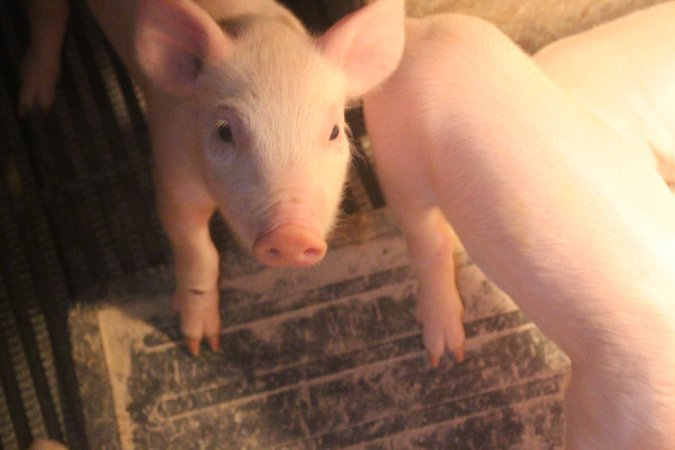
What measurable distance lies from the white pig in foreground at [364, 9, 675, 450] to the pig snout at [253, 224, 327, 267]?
33 centimetres

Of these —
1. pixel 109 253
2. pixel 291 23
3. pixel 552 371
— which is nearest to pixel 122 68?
pixel 109 253

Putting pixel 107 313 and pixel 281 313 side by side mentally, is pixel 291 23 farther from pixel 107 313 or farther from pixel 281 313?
pixel 107 313

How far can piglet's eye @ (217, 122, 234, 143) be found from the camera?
102 centimetres

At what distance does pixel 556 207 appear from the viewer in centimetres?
105

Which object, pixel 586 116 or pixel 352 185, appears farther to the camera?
pixel 352 185

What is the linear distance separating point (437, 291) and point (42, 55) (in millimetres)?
1192

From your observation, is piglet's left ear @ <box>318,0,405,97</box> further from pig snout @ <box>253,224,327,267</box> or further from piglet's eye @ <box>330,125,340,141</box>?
pig snout @ <box>253,224,327,267</box>

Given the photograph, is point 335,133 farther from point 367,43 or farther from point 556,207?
point 556,207

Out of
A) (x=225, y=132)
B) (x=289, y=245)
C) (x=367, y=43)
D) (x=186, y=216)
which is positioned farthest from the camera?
(x=186, y=216)

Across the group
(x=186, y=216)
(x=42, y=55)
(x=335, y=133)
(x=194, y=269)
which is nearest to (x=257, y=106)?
(x=335, y=133)

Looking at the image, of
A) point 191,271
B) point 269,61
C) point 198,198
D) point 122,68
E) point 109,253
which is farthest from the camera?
point 122,68

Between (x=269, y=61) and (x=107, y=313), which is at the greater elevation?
(x=269, y=61)

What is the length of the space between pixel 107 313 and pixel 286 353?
1.45ft

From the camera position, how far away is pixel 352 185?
1.78 m
